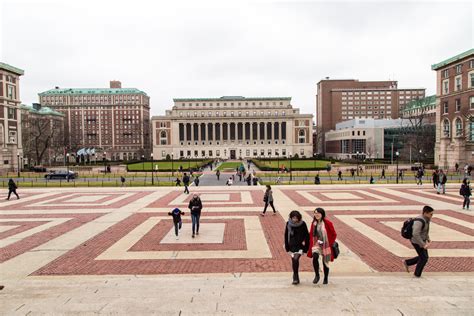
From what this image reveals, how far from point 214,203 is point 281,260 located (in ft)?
41.5

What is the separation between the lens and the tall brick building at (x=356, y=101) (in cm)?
15525

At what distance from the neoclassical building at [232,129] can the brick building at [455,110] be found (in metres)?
69.2

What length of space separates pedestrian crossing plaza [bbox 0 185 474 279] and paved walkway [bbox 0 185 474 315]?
0.17 feet

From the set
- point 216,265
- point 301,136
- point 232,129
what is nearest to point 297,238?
point 216,265

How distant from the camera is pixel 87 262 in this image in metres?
10.8

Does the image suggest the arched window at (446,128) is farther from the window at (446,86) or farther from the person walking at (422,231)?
the person walking at (422,231)

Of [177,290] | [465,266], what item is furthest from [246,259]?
[465,266]

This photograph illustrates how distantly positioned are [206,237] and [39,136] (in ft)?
274

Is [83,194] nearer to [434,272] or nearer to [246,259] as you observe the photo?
[246,259]

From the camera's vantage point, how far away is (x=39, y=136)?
8300 centimetres

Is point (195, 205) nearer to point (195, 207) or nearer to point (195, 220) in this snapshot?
point (195, 207)

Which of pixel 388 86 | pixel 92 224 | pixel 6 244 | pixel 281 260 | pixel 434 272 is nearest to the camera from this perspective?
pixel 434 272

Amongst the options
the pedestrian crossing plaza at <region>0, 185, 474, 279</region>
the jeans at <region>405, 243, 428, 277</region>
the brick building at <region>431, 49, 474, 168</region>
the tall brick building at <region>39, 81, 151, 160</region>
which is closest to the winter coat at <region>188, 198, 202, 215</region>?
the pedestrian crossing plaza at <region>0, 185, 474, 279</region>

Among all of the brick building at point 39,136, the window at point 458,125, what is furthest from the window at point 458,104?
the brick building at point 39,136
